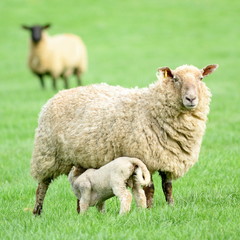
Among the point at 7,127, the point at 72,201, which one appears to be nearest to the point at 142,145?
the point at 72,201

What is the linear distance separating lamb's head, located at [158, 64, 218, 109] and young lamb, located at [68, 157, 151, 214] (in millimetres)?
755

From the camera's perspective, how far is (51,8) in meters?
43.0

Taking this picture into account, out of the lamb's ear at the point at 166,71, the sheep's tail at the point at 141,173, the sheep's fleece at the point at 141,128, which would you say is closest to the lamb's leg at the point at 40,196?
the sheep's fleece at the point at 141,128

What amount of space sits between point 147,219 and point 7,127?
874cm

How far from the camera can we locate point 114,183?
640cm

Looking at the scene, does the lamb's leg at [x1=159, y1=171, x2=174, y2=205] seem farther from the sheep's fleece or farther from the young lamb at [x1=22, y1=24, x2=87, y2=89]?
the young lamb at [x1=22, y1=24, x2=87, y2=89]

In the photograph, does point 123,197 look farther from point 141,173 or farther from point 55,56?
point 55,56

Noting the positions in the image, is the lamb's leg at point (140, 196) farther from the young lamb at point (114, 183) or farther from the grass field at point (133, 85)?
the grass field at point (133, 85)

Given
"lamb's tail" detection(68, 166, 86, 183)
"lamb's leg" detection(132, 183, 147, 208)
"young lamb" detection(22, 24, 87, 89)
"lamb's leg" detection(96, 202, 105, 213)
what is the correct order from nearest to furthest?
"lamb's leg" detection(132, 183, 147, 208) → "lamb's leg" detection(96, 202, 105, 213) → "lamb's tail" detection(68, 166, 86, 183) → "young lamb" detection(22, 24, 87, 89)

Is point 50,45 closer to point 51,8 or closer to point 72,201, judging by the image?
point 72,201

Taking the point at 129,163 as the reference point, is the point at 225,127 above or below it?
below

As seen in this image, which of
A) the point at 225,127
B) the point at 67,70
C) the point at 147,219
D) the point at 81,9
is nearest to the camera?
the point at 147,219

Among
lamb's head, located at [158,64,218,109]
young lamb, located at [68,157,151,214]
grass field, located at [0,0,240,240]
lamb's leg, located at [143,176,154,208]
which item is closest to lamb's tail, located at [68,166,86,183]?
young lamb, located at [68,157,151,214]

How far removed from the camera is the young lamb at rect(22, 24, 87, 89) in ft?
72.8
